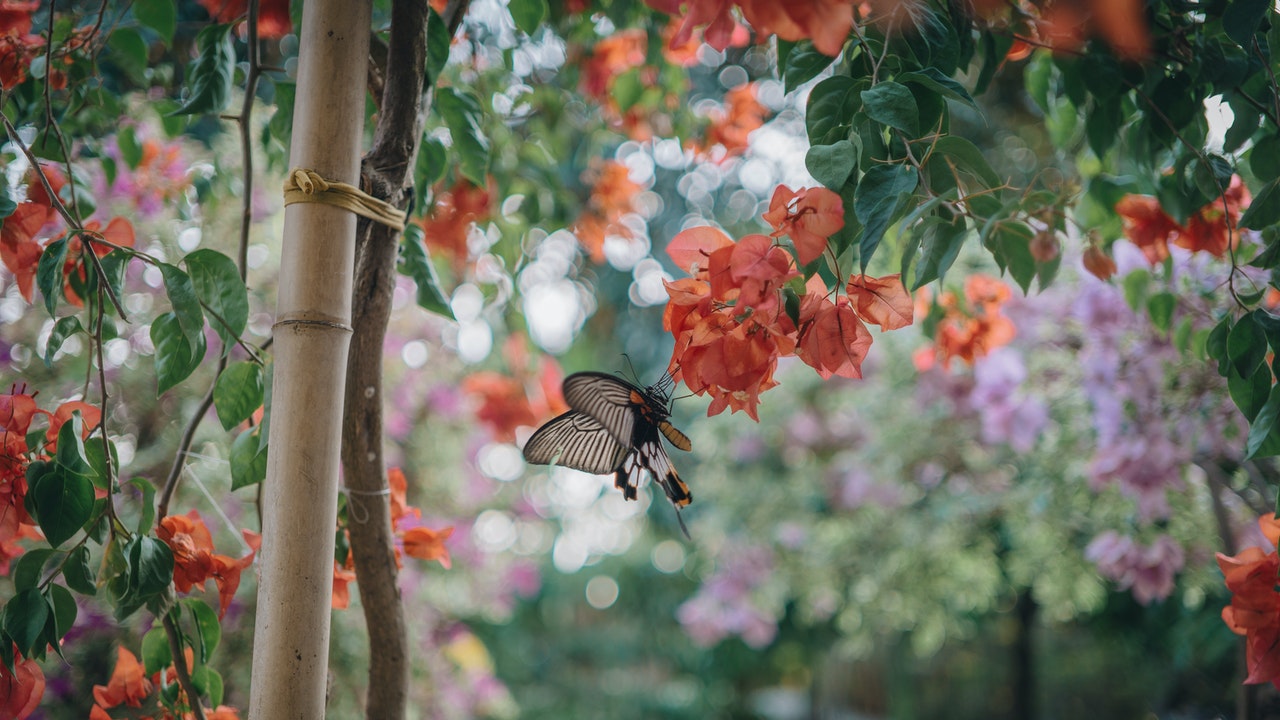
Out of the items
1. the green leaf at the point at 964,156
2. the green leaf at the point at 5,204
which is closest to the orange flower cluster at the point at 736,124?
the green leaf at the point at 964,156

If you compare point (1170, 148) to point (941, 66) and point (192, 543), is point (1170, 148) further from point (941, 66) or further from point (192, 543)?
point (192, 543)

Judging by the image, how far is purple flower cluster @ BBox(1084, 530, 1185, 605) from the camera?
1521 millimetres

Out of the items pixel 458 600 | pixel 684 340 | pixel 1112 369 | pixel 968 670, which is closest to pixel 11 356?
pixel 458 600

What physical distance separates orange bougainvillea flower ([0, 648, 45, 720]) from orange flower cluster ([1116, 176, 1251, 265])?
1.08 m

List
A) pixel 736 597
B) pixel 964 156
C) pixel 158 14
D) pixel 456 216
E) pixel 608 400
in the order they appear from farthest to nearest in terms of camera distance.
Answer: pixel 736 597
pixel 456 216
pixel 158 14
pixel 608 400
pixel 964 156

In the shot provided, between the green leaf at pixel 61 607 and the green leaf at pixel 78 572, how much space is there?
13 millimetres

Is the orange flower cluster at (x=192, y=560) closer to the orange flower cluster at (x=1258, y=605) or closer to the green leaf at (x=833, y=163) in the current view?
the green leaf at (x=833, y=163)

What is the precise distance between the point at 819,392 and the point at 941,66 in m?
2.38

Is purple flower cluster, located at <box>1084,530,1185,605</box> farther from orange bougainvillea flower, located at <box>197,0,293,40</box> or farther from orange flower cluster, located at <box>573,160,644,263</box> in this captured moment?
orange bougainvillea flower, located at <box>197,0,293,40</box>

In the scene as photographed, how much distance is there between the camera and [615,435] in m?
0.61

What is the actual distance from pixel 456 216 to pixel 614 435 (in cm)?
69

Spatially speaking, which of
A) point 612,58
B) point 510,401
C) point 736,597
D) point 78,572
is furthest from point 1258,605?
point 736,597

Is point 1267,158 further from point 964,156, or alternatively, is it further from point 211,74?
point 211,74

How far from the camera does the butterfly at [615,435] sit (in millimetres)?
590
